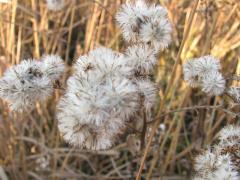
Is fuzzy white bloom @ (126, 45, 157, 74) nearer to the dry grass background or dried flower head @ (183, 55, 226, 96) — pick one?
dried flower head @ (183, 55, 226, 96)

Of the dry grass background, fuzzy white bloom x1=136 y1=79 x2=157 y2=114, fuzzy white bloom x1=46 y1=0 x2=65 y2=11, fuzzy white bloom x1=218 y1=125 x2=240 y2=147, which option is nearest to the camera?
fuzzy white bloom x1=136 y1=79 x2=157 y2=114

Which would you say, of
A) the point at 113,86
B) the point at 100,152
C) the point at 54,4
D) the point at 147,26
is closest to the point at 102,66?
the point at 113,86

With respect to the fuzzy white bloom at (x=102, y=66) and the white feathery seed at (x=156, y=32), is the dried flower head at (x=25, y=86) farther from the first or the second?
the white feathery seed at (x=156, y=32)

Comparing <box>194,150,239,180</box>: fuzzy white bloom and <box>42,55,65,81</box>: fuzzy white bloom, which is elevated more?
<box>42,55,65,81</box>: fuzzy white bloom

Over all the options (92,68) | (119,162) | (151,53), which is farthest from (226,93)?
(119,162)

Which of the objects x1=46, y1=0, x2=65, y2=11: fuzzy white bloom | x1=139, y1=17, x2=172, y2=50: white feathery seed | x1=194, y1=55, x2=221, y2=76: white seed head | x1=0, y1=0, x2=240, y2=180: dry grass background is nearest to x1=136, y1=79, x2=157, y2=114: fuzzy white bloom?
x1=139, y1=17, x2=172, y2=50: white feathery seed

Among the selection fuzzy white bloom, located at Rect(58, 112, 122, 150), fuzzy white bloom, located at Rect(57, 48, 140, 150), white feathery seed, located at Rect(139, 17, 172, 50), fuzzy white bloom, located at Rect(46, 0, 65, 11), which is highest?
fuzzy white bloom, located at Rect(46, 0, 65, 11)

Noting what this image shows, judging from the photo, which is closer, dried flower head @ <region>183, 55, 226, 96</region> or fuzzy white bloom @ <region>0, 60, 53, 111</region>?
fuzzy white bloom @ <region>0, 60, 53, 111</region>
